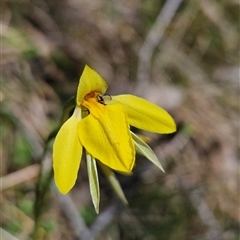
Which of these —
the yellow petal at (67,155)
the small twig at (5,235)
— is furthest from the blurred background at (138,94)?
the yellow petal at (67,155)

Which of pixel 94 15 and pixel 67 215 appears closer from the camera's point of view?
pixel 67 215

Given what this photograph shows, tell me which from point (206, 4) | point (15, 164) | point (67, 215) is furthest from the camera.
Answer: point (206, 4)

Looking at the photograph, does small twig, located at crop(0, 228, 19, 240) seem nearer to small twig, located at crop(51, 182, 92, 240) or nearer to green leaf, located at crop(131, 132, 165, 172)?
small twig, located at crop(51, 182, 92, 240)

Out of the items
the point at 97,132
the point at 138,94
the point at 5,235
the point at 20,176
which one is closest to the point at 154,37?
the point at 138,94

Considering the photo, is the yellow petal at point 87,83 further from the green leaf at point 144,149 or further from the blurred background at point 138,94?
the blurred background at point 138,94

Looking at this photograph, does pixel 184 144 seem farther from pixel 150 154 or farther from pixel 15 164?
pixel 150 154

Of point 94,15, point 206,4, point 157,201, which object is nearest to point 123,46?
point 94,15

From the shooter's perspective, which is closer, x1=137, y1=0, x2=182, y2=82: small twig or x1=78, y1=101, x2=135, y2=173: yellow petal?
x1=78, y1=101, x2=135, y2=173: yellow petal

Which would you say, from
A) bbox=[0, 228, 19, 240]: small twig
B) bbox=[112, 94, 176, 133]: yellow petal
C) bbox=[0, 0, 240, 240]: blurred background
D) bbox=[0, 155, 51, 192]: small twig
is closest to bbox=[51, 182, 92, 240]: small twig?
bbox=[0, 0, 240, 240]: blurred background
